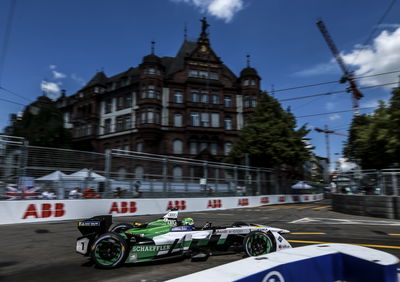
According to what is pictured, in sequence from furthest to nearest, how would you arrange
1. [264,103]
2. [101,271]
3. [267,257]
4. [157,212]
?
[264,103]
[157,212]
[101,271]
[267,257]

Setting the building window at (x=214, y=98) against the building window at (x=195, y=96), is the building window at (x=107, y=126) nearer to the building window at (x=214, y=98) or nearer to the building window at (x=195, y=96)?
the building window at (x=195, y=96)

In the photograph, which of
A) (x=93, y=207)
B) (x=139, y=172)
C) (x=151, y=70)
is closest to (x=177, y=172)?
(x=139, y=172)

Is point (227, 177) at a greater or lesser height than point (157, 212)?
greater

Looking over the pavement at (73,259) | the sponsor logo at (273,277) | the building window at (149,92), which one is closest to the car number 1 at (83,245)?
the pavement at (73,259)

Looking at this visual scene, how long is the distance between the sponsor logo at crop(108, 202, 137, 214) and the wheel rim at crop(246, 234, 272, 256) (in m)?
9.99

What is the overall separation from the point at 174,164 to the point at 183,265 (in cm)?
1283

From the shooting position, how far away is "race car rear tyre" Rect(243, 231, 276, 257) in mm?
5559

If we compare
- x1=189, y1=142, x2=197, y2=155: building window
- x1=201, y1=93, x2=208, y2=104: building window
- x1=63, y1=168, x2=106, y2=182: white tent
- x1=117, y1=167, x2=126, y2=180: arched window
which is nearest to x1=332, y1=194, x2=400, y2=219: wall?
x1=117, y1=167, x2=126, y2=180: arched window

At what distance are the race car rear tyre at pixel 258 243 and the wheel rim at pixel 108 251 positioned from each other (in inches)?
90.8

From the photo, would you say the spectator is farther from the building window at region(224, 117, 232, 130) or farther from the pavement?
the building window at region(224, 117, 232, 130)

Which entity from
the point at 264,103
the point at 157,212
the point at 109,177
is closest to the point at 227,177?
the point at 157,212

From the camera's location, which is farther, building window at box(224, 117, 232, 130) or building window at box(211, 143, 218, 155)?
building window at box(224, 117, 232, 130)

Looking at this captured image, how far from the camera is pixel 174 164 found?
1806cm

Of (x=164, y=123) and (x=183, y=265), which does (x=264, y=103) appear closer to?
(x=164, y=123)
